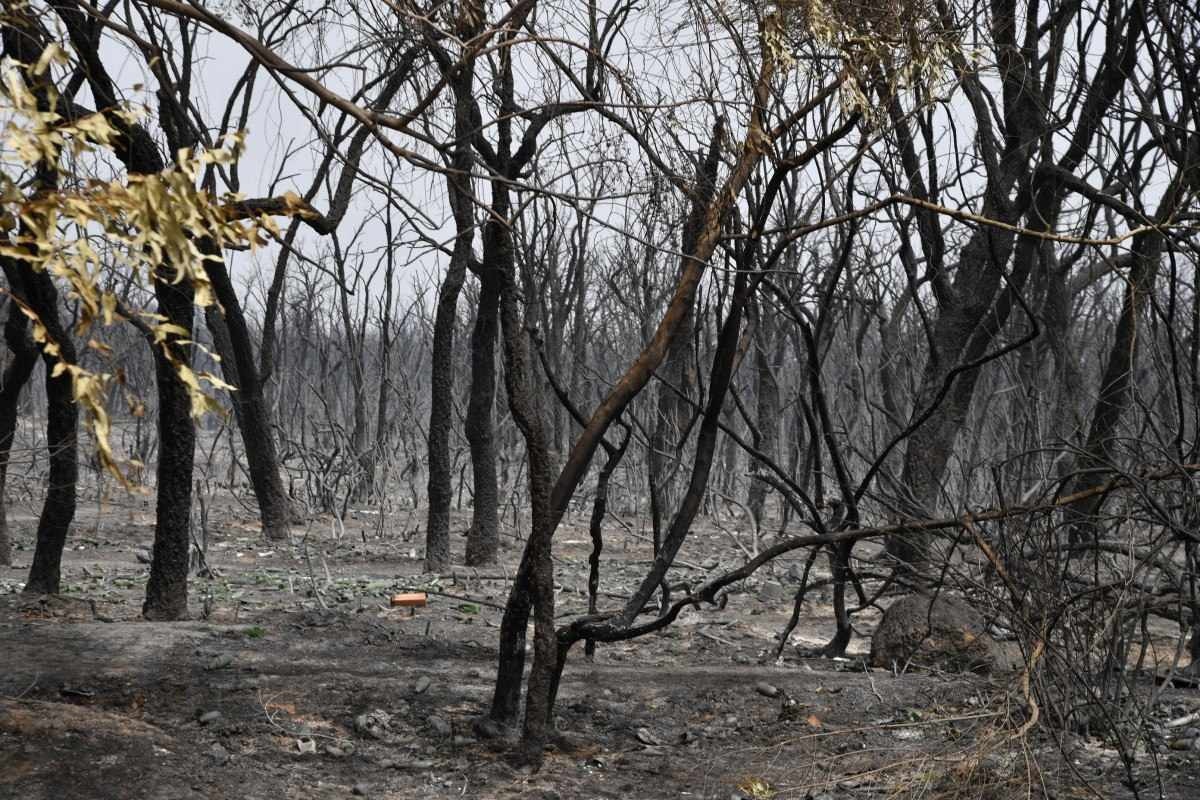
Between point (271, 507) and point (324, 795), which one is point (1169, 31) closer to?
point (324, 795)

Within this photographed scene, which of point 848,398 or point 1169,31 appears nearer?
point 1169,31

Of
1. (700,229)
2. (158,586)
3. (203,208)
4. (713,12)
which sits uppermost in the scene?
(713,12)

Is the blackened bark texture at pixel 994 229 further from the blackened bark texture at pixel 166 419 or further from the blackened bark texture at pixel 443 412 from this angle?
the blackened bark texture at pixel 166 419

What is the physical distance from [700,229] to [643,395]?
1053 cm

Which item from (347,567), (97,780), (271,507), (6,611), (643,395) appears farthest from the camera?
(643,395)

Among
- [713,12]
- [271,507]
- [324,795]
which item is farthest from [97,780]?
[271,507]

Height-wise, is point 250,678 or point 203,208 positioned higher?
point 203,208

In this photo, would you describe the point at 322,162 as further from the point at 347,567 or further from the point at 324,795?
the point at 324,795

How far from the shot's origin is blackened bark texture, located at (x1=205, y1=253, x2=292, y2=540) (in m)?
11.1

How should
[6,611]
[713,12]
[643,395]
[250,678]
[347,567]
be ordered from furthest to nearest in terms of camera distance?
1. [643,395]
2. [347,567]
3. [6,611]
4. [250,678]
5. [713,12]

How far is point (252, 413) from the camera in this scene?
11.5 meters

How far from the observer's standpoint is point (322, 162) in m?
12.7

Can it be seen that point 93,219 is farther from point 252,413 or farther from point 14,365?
point 252,413

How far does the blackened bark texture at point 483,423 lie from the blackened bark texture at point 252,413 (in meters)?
2.14
